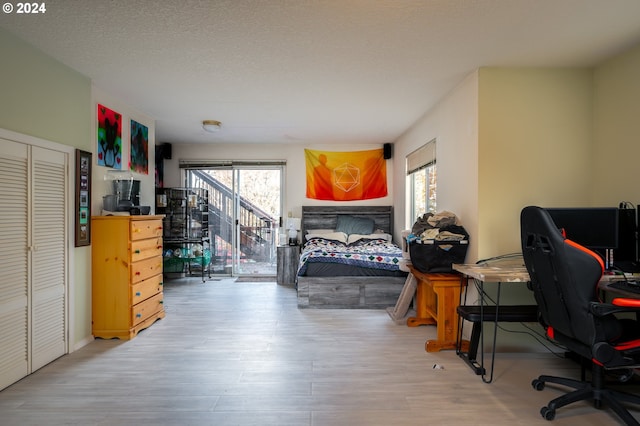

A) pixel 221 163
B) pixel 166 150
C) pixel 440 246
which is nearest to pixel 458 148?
pixel 440 246

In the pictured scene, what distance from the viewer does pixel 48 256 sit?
2.85 m

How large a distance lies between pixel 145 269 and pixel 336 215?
3406 mm

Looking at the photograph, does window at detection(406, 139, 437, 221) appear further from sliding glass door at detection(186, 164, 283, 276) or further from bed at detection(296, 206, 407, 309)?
sliding glass door at detection(186, 164, 283, 276)

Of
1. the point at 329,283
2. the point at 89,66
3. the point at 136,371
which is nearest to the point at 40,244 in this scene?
the point at 136,371

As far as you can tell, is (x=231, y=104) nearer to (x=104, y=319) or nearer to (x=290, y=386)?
(x=104, y=319)

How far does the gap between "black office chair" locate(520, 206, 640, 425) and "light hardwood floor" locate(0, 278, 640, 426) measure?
190 mm

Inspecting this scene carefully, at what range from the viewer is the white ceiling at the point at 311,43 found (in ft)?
7.05

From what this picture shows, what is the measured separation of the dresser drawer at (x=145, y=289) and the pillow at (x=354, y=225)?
307 centimetres

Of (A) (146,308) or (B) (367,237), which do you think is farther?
(B) (367,237)

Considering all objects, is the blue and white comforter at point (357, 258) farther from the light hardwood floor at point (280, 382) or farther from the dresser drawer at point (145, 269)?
the dresser drawer at point (145, 269)

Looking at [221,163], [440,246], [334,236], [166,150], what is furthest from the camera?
[221,163]

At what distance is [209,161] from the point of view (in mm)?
6387

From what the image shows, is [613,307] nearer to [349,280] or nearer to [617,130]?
[617,130]

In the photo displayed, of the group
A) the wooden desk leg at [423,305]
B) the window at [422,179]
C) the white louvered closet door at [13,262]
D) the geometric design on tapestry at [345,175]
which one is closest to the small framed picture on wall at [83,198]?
the white louvered closet door at [13,262]
